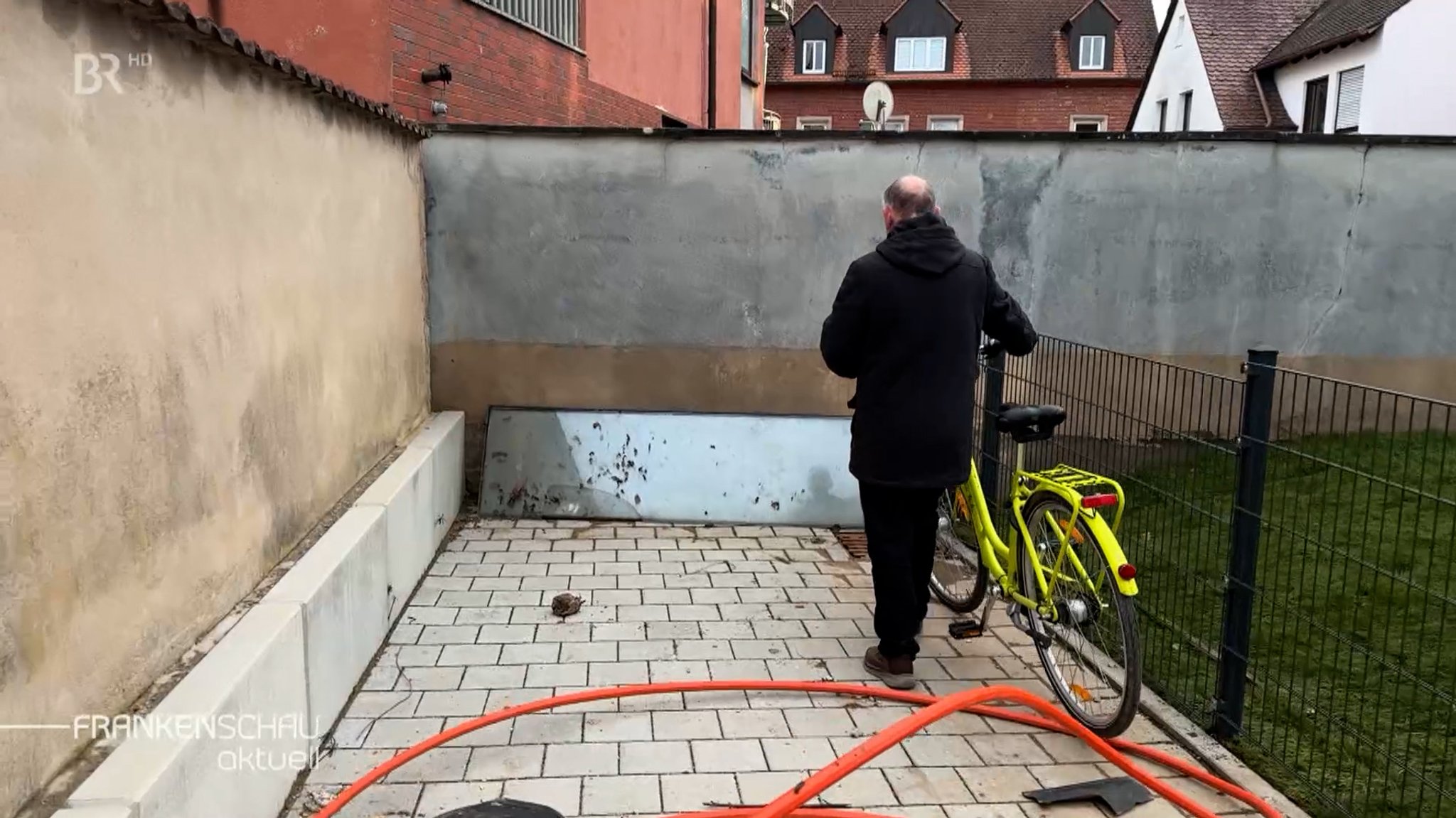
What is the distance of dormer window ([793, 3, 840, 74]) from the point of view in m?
33.7

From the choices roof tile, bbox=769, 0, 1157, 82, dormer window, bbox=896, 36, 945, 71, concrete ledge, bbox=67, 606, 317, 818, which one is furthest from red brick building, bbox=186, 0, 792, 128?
dormer window, bbox=896, 36, 945, 71

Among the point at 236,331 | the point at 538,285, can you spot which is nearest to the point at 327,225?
the point at 236,331

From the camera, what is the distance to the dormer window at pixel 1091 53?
3225 centimetres

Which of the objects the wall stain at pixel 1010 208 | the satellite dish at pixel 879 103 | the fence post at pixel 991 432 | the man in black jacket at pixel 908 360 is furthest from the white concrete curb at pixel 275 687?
the satellite dish at pixel 879 103

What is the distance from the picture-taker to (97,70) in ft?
7.89

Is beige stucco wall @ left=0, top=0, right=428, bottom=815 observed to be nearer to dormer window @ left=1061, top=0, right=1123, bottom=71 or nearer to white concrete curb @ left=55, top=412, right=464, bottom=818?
white concrete curb @ left=55, top=412, right=464, bottom=818

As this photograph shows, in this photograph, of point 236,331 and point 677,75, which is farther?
point 677,75

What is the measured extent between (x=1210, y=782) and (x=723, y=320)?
399 cm

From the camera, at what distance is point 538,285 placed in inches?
255

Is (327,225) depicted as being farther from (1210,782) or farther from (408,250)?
(1210,782)

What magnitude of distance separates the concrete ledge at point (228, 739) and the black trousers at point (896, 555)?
2.06 metres

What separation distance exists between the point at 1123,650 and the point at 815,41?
33018 mm

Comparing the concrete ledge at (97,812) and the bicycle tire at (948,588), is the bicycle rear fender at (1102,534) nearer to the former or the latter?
the bicycle tire at (948,588)

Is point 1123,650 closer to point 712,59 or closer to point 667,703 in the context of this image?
point 667,703
